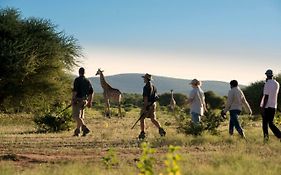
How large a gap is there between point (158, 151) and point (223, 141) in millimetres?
2896

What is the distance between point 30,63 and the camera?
24.1 meters

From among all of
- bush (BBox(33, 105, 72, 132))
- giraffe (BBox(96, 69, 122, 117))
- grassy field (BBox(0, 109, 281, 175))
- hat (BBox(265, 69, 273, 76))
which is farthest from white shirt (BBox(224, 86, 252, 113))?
giraffe (BBox(96, 69, 122, 117))

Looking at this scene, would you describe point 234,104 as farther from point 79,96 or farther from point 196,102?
point 79,96

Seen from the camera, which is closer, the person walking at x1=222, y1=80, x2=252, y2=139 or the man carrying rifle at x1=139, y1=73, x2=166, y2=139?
the person walking at x1=222, y1=80, x2=252, y2=139

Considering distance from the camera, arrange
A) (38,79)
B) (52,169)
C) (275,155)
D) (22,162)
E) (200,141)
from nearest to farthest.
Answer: (52,169) → (22,162) → (275,155) → (200,141) → (38,79)

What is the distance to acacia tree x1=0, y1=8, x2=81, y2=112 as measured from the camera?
23.9 m

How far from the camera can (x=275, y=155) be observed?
38.5 feet

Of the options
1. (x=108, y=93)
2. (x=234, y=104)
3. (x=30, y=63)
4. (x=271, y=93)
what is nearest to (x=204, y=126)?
(x=234, y=104)

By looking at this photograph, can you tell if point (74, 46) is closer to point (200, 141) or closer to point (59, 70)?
point (59, 70)

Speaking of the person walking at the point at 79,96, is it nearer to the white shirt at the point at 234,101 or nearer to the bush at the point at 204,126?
the bush at the point at 204,126

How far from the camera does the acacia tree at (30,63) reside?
23.9 m

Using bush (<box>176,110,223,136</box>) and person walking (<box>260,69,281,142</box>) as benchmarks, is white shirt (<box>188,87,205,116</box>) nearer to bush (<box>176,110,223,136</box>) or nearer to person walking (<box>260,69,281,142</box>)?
bush (<box>176,110,223,136</box>)

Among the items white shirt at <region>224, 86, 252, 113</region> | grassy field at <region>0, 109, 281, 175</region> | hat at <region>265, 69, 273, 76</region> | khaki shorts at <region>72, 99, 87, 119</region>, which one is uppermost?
hat at <region>265, 69, 273, 76</region>

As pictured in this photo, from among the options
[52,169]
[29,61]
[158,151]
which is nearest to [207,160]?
[158,151]
